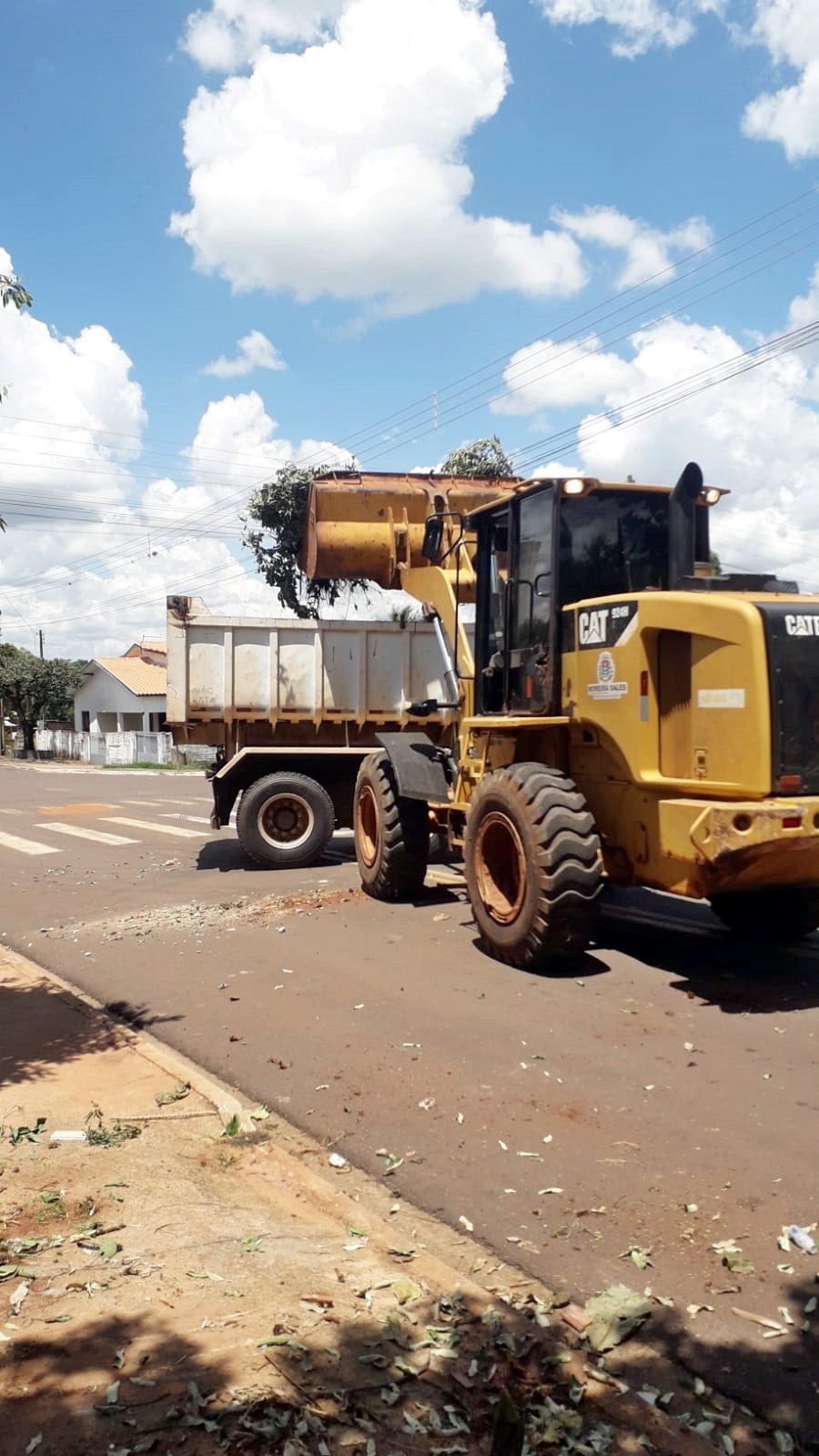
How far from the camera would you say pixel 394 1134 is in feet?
15.8

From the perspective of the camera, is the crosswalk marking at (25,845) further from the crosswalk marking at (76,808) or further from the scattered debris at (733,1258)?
the scattered debris at (733,1258)

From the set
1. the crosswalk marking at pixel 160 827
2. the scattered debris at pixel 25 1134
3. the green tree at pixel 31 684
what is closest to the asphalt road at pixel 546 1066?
the scattered debris at pixel 25 1134

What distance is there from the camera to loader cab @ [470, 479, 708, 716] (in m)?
7.87

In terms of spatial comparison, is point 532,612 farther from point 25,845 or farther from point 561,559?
point 25,845

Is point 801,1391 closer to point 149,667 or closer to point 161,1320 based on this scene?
point 161,1320

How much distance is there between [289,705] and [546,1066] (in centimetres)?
768

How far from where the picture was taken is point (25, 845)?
15.8 meters

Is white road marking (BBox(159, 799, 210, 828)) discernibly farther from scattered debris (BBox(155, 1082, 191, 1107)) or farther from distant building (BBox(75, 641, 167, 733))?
distant building (BBox(75, 641, 167, 733))

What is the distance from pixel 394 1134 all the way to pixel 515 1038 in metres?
1.33

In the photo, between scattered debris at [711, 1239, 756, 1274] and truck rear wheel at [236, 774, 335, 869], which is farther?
truck rear wheel at [236, 774, 335, 869]

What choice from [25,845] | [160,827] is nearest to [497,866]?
[25,845]

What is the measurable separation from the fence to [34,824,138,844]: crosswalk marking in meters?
23.1

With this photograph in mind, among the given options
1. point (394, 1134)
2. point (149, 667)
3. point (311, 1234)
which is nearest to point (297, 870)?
point (394, 1134)

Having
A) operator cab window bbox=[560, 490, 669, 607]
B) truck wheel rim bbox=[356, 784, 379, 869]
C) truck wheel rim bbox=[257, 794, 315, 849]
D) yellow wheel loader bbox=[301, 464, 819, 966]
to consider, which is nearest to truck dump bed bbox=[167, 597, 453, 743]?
truck wheel rim bbox=[257, 794, 315, 849]
